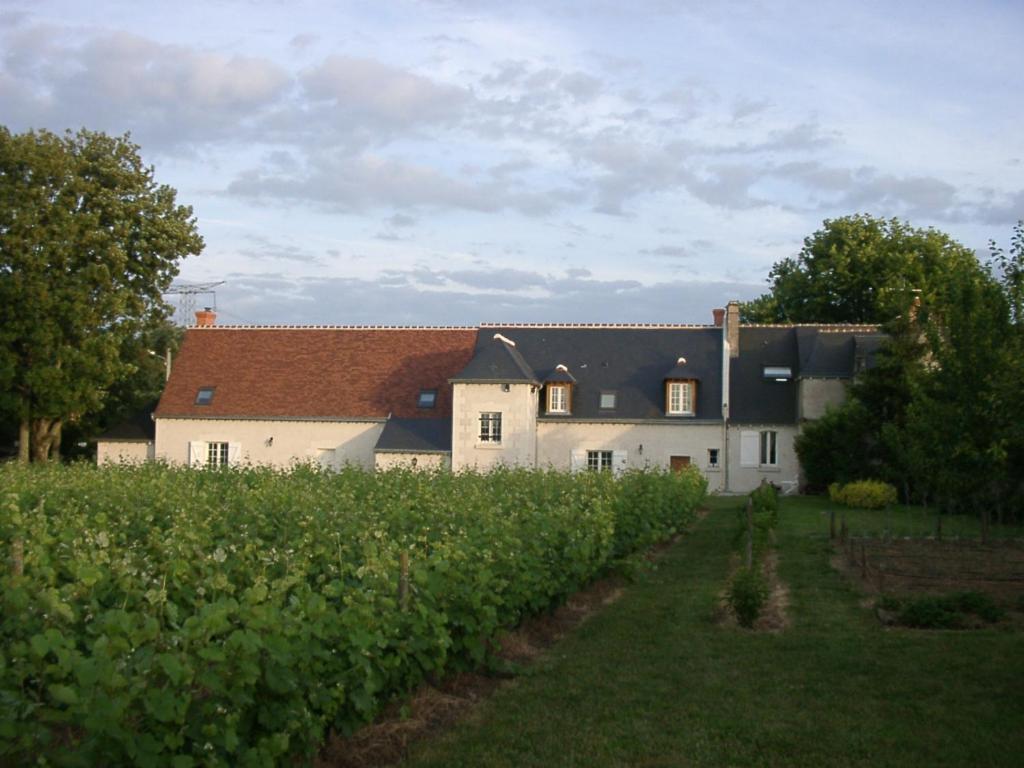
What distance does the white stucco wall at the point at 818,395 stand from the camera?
39.3 m

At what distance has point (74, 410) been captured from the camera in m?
37.3

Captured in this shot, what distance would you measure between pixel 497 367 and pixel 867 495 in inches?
517

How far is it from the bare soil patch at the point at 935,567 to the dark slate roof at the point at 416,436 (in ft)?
67.0

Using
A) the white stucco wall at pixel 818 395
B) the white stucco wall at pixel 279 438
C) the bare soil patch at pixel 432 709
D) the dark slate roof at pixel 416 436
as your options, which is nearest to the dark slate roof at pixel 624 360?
the dark slate roof at pixel 416 436

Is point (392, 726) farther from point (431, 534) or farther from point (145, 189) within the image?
point (145, 189)

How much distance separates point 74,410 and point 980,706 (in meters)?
33.7

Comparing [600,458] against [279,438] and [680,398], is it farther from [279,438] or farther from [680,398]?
[279,438]

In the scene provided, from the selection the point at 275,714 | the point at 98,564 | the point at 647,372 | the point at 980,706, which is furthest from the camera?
the point at 647,372

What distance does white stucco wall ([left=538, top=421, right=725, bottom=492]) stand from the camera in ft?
132

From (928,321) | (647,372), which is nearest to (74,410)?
(647,372)

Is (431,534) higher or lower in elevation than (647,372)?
lower

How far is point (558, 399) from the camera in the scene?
41.0m

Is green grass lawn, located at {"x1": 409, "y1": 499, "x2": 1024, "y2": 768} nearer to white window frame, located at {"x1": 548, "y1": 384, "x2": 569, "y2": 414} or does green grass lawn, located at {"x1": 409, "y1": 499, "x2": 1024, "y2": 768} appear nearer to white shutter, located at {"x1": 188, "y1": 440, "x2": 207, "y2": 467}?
white window frame, located at {"x1": 548, "y1": 384, "x2": 569, "y2": 414}

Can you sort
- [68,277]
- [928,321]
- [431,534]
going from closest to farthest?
[431,534], [928,321], [68,277]
